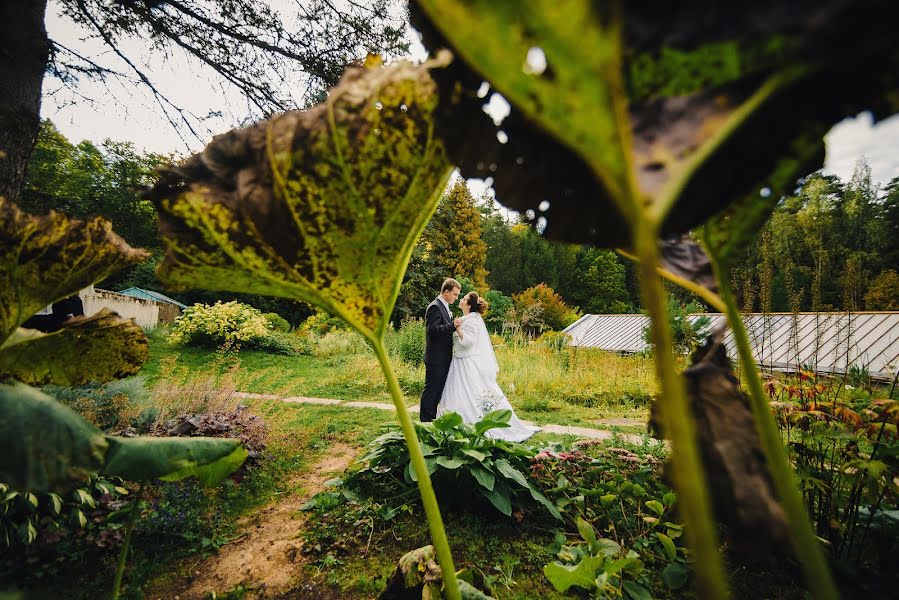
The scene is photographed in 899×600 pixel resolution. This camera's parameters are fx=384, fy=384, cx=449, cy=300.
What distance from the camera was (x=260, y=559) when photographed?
7.76 feet

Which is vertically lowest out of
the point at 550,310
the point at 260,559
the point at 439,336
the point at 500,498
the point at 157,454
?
the point at 260,559

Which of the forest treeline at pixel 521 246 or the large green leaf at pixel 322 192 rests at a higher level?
the forest treeline at pixel 521 246

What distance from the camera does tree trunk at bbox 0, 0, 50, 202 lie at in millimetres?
2404

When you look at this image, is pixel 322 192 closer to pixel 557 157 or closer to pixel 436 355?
pixel 557 157

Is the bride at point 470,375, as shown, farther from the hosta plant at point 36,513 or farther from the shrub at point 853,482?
the hosta plant at point 36,513

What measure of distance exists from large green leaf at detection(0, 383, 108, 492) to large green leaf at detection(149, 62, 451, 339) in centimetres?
32

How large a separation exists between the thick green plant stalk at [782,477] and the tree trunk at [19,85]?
3.66 metres

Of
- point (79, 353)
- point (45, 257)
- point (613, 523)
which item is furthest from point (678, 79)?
point (613, 523)

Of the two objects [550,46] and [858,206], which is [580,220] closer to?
[550,46]

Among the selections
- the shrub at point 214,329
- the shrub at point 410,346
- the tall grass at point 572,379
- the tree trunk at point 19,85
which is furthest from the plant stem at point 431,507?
the shrub at point 214,329

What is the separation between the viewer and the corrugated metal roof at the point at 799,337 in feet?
14.0

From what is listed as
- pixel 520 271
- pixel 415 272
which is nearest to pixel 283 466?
pixel 415 272

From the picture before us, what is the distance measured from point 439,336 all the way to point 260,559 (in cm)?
355

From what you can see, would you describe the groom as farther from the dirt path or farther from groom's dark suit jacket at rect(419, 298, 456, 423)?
the dirt path
